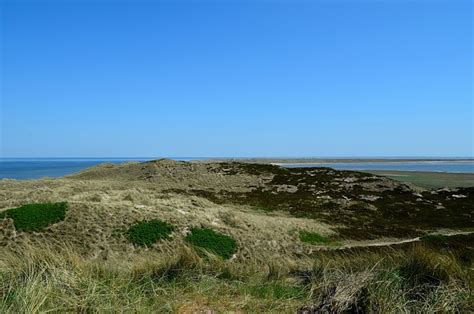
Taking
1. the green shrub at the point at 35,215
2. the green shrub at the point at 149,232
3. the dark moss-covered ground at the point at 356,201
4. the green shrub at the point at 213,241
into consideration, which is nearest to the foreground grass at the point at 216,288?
the green shrub at the point at 149,232

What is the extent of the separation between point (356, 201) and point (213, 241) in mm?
16537

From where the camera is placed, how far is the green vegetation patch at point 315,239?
1791cm

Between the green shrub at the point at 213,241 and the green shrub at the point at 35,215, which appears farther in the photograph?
the green shrub at the point at 213,241

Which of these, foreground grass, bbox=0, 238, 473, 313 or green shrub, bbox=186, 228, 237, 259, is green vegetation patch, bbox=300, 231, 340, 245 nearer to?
green shrub, bbox=186, 228, 237, 259

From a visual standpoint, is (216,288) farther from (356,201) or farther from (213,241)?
(356,201)

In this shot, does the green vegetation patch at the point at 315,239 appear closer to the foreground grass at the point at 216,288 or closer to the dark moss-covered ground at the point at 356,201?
the dark moss-covered ground at the point at 356,201

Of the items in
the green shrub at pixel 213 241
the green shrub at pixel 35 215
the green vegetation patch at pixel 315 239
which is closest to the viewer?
the green shrub at pixel 35 215

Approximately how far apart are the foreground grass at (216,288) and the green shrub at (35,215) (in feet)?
21.8

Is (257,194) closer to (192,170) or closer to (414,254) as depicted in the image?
(192,170)

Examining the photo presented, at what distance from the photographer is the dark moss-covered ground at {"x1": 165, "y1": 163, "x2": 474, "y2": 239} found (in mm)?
22359

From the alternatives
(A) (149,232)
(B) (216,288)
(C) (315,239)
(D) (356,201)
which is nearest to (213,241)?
(A) (149,232)

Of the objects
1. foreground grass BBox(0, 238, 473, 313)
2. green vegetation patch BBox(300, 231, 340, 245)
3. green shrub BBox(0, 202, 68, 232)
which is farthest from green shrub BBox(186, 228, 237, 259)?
foreground grass BBox(0, 238, 473, 313)

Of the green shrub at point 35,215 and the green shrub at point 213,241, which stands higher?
the green shrub at point 35,215

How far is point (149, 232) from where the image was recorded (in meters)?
14.2
